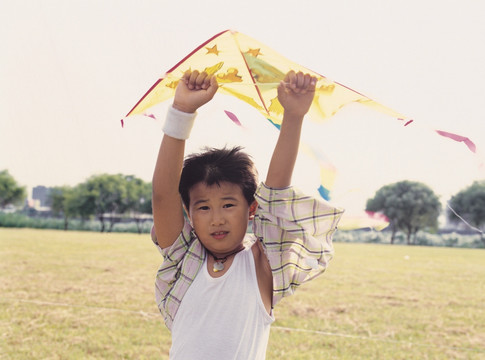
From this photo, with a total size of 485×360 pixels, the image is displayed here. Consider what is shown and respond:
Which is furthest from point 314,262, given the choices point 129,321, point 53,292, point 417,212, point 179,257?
point 417,212

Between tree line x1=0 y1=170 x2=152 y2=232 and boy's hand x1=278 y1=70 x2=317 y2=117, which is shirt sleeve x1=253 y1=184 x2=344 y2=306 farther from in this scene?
tree line x1=0 y1=170 x2=152 y2=232

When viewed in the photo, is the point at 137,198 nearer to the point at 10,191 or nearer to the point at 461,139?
the point at 10,191

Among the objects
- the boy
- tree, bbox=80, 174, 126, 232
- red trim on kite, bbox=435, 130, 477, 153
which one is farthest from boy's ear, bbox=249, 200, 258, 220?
tree, bbox=80, 174, 126, 232

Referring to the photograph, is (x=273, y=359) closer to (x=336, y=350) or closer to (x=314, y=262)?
(x=336, y=350)

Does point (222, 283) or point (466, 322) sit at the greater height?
point (222, 283)

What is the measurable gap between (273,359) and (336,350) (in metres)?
0.57

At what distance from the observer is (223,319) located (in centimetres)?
129

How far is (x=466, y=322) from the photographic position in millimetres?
5121

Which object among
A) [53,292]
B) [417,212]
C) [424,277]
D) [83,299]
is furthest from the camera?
[417,212]

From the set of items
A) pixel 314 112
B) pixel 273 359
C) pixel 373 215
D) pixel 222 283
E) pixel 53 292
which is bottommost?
pixel 53 292

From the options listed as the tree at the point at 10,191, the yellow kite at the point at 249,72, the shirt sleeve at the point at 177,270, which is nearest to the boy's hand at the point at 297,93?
the yellow kite at the point at 249,72

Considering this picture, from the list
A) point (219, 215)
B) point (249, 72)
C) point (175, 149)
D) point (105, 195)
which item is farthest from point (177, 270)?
point (105, 195)

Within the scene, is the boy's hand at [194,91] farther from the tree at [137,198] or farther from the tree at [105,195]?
the tree at [105,195]

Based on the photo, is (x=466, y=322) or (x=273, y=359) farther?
(x=466, y=322)
